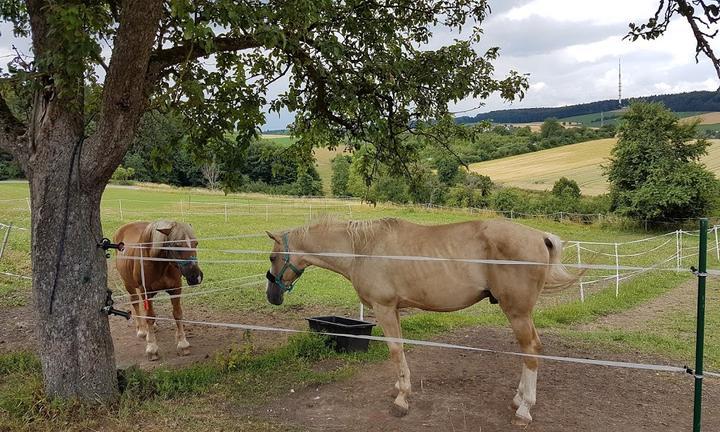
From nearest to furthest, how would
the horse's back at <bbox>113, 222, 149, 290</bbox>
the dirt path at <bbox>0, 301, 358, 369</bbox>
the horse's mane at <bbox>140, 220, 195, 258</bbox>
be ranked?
the horse's mane at <bbox>140, 220, 195, 258</bbox> → the dirt path at <bbox>0, 301, 358, 369</bbox> → the horse's back at <bbox>113, 222, 149, 290</bbox>

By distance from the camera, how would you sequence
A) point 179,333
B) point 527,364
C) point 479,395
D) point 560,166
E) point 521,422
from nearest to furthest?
point 521,422
point 527,364
point 479,395
point 179,333
point 560,166

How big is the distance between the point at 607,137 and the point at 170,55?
223 ft

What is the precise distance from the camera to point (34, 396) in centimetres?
450

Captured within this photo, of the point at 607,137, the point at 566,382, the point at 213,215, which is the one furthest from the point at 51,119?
the point at 607,137

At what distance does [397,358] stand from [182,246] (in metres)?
3.11

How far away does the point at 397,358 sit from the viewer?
4719 mm

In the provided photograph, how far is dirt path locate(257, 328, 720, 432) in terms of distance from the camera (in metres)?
4.36

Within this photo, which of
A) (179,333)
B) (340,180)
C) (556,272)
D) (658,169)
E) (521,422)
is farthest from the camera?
(340,180)

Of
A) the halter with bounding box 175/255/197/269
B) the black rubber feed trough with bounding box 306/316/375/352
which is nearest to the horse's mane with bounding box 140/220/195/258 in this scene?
the halter with bounding box 175/255/197/269

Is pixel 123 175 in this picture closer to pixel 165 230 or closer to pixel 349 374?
pixel 165 230

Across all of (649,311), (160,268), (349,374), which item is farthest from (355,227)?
(649,311)

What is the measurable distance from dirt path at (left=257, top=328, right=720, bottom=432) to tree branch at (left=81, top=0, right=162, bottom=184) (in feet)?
8.96

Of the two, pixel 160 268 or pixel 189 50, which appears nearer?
pixel 189 50

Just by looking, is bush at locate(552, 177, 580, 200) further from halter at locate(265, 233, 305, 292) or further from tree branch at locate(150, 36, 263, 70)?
tree branch at locate(150, 36, 263, 70)
